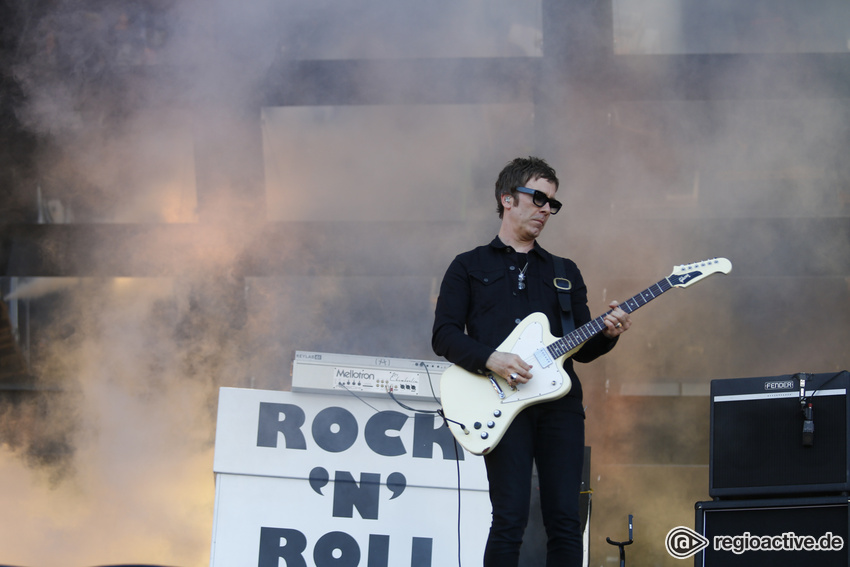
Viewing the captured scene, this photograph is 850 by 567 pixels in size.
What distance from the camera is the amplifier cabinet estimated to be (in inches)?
97.2

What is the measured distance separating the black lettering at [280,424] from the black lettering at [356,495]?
0.18 m

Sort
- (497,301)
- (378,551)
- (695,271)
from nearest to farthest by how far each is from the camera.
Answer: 1. (497,301)
2. (695,271)
3. (378,551)

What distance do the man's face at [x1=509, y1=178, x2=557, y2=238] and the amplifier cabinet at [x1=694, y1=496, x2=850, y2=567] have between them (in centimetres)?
102

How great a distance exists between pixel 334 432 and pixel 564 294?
102cm

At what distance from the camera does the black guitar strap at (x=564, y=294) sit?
236cm

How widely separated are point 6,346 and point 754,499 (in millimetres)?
3725

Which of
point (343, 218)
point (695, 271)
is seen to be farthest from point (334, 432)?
point (343, 218)

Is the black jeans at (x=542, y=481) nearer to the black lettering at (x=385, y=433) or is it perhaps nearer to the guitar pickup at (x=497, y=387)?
the guitar pickup at (x=497, y=387)

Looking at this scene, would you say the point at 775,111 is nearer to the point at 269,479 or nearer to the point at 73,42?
the point at 269,479

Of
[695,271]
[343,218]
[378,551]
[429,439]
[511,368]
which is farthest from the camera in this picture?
[343,218]

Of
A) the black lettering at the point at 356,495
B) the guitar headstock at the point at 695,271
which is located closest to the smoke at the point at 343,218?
the black lettering at the point at 356,495

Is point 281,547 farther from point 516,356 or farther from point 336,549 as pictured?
point 516,356

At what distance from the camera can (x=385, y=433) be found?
9.71ft

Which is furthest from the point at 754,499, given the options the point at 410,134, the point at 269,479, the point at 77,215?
the point at 77,215
